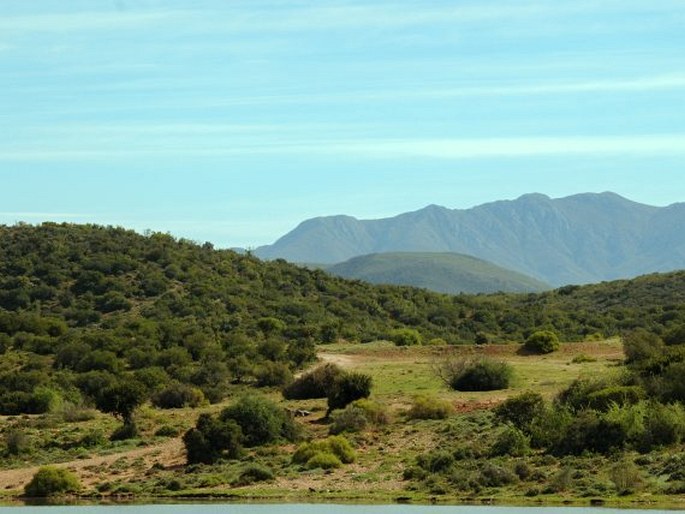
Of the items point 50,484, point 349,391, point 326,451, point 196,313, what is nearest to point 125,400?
point 349,391

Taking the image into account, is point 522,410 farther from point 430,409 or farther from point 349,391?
point 349,391

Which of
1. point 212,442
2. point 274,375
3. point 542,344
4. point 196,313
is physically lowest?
point 212,442

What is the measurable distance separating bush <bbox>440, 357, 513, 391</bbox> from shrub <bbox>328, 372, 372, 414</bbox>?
20.1ft

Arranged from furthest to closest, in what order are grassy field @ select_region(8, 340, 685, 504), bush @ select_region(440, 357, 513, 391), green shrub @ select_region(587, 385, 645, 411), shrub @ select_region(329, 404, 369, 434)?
bush @ select_region(440, 357, 513, 391), shrub @ select_region(329, 404, 369, 434), green shrub @ select_region(587, 385, 645, 411), grassy field @ select_region(8, 340, 685, 504)

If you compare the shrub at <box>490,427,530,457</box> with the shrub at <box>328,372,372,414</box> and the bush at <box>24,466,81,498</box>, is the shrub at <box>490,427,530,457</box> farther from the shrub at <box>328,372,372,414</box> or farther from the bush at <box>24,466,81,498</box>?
the bush at <box>24,466,81,498</box>

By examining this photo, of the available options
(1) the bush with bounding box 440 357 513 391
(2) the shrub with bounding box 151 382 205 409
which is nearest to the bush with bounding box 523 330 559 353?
(1) the bush with bounding box 440 357 513 391

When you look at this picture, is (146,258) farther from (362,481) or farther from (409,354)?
(362,481)

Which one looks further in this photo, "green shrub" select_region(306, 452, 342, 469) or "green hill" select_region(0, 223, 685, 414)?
"green hill" select_region(0, 223, 685, 414)

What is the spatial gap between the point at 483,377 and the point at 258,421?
52.8ft

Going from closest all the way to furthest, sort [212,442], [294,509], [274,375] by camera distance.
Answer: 1. [294,509]
2. [212,442]
3. [274,375]

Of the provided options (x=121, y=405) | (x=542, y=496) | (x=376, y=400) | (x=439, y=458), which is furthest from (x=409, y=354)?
(x=542, y=496)

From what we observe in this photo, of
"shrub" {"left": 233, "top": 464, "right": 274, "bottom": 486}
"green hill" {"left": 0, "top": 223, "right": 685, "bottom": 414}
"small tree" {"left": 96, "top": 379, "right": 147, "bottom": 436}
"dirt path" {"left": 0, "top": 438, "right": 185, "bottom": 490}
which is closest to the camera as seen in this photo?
"shrub" {"left": 233, "top": 464, "right": 274, "bottom": 486}

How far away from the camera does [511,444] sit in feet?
198

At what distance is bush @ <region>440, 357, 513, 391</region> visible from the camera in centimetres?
7700
